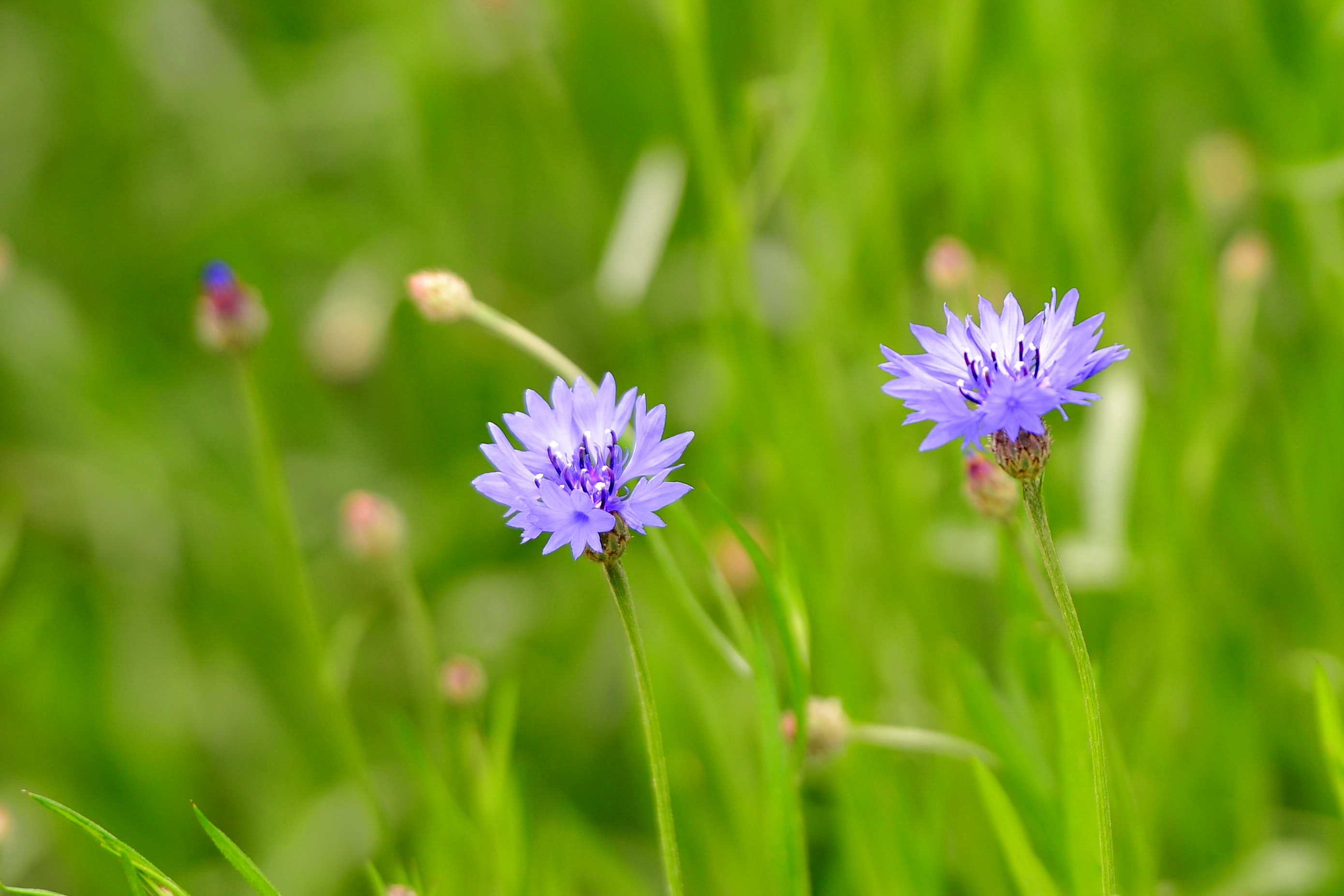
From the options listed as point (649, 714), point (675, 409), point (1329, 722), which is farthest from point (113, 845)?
point (675, 409)

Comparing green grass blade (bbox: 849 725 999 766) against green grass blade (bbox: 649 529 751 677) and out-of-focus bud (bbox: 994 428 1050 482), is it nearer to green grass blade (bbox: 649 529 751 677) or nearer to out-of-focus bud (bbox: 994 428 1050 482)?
green grass blade (bbox: 649 529 751 677)

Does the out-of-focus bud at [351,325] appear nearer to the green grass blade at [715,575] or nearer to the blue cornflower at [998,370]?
the green grass blade at [715,575]

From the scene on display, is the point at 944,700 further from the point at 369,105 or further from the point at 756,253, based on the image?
the point at 369,105

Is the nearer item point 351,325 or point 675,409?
point 351,325

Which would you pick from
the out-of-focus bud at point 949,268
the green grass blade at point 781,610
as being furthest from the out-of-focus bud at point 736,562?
the green grass blade at point 781,610

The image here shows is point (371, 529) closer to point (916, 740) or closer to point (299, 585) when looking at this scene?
point (299, 585)

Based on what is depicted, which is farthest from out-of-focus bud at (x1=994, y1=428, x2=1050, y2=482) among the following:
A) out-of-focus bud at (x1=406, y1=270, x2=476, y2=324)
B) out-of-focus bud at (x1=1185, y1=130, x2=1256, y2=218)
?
out-of-focus bud at (x1=1185, y1=130, x2=1256, y2=218)
